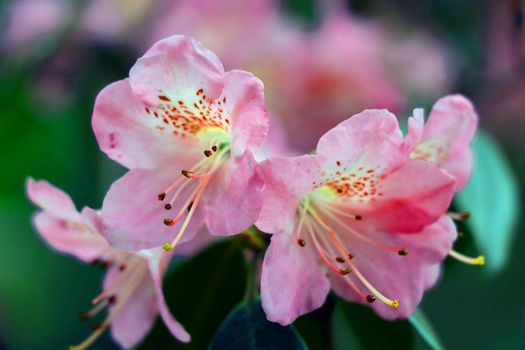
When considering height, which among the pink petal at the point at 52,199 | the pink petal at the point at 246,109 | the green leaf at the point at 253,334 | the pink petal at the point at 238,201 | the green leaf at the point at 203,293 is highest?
the pink petal at the point at 246,109

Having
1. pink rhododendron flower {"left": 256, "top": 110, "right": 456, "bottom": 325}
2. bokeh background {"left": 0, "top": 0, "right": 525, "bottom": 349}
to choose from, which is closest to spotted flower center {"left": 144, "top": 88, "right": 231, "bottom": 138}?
pink rhododendron flower {"left": 256, "top": 110, "right": 456, "bottom": 325}

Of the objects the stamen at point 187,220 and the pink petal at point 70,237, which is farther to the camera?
the pink petal at point 70,237

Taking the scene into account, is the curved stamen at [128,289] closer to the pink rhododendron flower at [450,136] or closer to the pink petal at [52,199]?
the pink petal at [52,199]

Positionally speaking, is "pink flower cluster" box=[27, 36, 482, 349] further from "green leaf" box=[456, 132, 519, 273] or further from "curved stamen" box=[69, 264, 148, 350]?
"green leaf" box=[456, 132, 519, 273]

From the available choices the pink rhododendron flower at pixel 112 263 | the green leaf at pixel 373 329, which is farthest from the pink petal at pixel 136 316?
the green leaf at pixel 373 329

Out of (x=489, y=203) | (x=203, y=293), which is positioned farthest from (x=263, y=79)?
(x=203, y=293)

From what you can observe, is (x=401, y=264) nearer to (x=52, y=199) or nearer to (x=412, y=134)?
(x=412, y=134)
